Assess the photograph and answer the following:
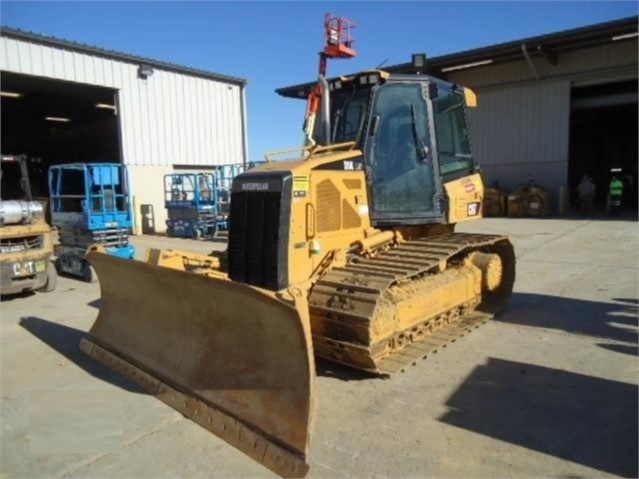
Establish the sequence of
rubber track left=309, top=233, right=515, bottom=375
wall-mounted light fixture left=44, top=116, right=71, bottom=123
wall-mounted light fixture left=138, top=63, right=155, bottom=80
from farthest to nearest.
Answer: wall-mounted light fixture left=44, top=116, right=71, bottom=123, wall-mounted light fixture left=138, top=63, right=155, bottom=80, rubber track left=309, top=233, right=515, bottom=375

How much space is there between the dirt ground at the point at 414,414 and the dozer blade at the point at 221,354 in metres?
0.12

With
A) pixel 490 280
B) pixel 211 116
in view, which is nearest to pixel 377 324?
pixel 490 280

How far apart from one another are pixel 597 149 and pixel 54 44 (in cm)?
2860

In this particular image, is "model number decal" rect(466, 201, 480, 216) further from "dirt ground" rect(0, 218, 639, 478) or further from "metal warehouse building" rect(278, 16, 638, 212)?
"metal warehouse building" rect(278, 16, 638, 212)

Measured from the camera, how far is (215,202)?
17.2 meters

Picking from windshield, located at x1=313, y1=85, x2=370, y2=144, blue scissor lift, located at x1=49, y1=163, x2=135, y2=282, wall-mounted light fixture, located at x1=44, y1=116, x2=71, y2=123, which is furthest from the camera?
wall-mounted light fixture, located at x1=44, y1=116, x2=71, y2=123

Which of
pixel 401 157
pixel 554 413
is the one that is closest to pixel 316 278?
pixel 401 157

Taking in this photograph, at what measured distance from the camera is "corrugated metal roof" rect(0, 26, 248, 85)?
1420 cm

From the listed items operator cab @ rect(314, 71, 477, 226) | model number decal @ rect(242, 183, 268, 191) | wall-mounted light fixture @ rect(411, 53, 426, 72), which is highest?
wall-mounted light fixture @ rect(411, 53, 426, 72)

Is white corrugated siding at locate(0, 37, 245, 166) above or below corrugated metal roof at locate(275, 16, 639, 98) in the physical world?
below

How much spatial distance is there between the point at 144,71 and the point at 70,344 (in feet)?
46.5

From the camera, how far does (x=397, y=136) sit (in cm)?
567

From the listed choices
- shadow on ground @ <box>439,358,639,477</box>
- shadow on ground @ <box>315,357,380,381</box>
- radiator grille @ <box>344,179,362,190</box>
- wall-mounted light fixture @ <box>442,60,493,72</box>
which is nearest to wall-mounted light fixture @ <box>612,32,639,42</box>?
wall-mounted light fixture @ <box>442,60,493,72</box>

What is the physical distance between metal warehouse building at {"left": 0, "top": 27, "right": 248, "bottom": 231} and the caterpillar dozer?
12066 millimetres
